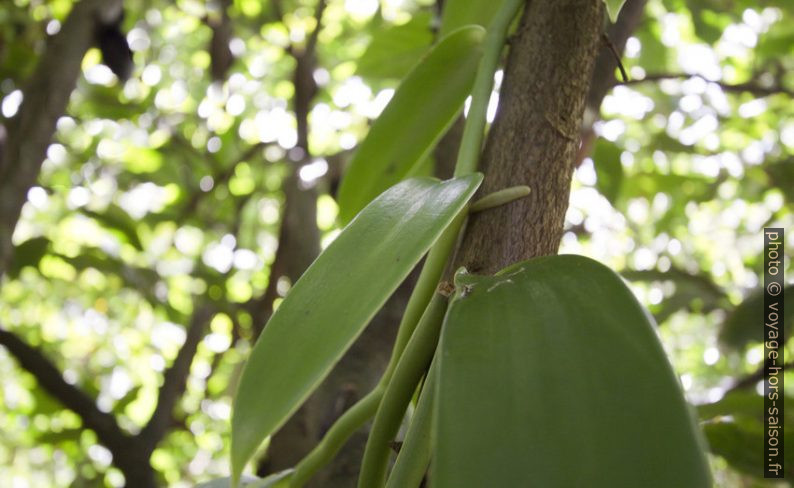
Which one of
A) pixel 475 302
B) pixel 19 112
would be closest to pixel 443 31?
pixel 475 302

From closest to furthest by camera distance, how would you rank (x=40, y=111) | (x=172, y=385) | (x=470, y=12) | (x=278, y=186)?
(x=470, y=12), (x=40, y=111), (x=172, y=385), (x=278, y=186)

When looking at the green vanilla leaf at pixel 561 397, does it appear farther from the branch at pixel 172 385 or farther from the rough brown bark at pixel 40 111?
the branch at pixel 172 385

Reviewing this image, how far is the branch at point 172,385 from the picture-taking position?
2.69 ft

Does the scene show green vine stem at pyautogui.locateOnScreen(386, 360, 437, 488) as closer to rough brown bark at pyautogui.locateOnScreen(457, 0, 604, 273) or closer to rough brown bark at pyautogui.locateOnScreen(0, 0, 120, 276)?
rough brown bark at pyautogui.locateOnScreen(457, 0, 604, 273)

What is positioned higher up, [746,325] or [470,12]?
[470,12]

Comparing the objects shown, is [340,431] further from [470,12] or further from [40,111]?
[40,111]

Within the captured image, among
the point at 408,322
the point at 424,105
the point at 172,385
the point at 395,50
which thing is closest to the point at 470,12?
the point at 424,105

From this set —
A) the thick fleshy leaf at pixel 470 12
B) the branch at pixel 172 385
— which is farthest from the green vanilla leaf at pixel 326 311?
the branch at pixel 172 385

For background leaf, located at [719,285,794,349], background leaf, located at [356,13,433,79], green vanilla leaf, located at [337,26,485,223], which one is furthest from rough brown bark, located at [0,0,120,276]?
background leaf, located at [719,285,794,349]

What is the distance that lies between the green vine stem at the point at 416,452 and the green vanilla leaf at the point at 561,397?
0.12ft

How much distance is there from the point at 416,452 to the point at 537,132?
0.13m

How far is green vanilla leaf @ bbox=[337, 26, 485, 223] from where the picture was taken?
1.20 feet

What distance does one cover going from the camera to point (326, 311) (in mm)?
237

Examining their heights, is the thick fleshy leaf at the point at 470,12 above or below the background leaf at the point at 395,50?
below
